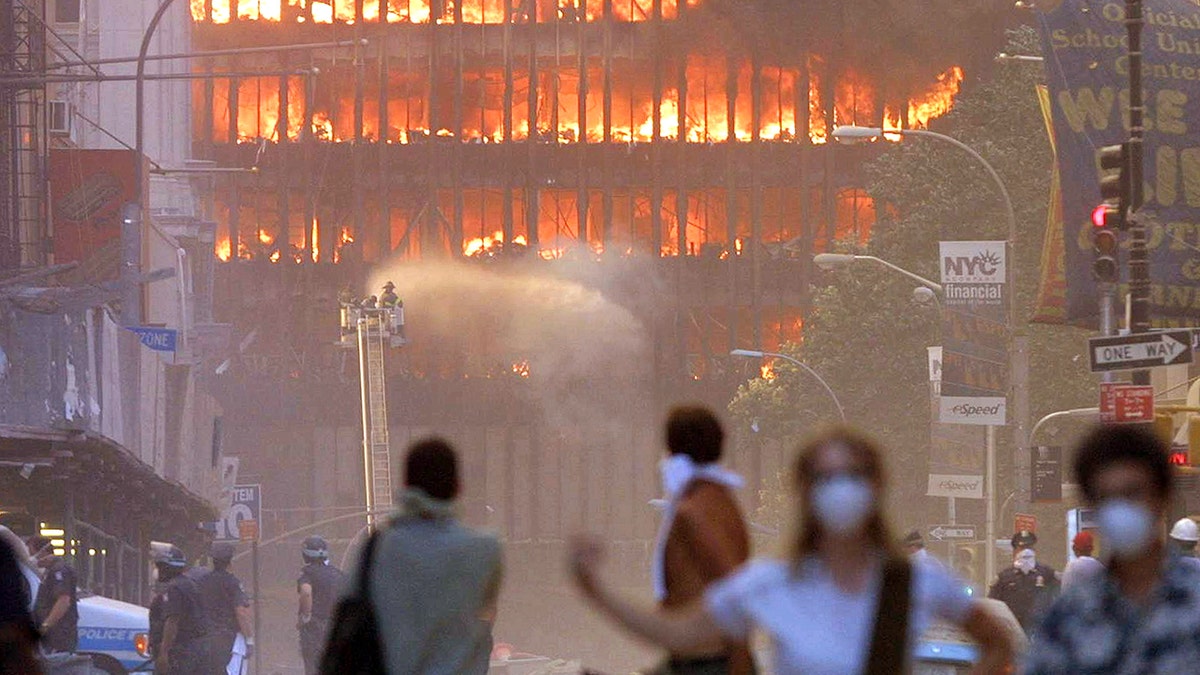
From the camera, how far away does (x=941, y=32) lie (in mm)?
91750

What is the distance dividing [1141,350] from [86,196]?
30.3 metres

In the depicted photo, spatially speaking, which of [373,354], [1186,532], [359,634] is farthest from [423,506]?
[373,354]

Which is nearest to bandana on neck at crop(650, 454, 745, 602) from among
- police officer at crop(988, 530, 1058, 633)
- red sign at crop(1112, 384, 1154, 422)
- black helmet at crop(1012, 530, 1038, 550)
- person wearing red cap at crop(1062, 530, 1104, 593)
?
person wearing red cap at crop(1062, 530, 1104, 593)

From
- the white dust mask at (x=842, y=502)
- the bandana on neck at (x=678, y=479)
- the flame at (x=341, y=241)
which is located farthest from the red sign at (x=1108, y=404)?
the flame at (x=341, y=241)

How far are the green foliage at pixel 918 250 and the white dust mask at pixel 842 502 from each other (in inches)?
1673

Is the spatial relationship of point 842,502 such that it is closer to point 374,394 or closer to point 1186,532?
point 1186,532

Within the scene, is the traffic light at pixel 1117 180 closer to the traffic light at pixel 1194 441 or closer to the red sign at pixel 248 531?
the traffic light at pixel 1194 441

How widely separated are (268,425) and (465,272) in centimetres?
1000

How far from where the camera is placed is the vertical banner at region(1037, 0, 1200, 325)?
23.2 m

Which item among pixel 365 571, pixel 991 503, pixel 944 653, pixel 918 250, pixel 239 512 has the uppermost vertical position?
pixel 918 250

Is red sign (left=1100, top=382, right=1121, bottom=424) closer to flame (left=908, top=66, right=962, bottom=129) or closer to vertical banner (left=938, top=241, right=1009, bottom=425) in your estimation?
vertical banner (left=938, top=241, right=1009, bottom=425)

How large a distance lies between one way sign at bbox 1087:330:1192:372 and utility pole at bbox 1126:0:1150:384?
3.73ft

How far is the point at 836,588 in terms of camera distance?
5.45 metres

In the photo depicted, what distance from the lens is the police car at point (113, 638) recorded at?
21250mm
